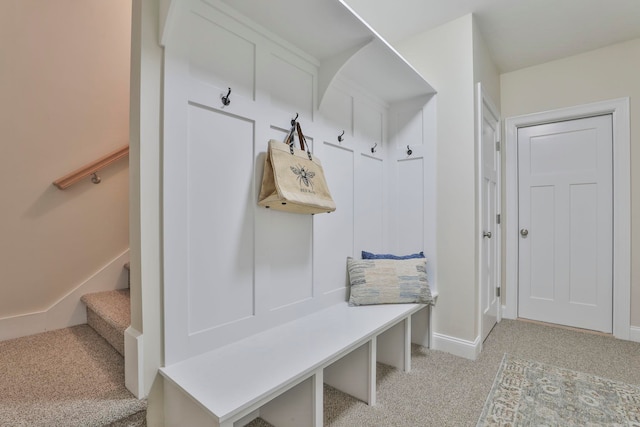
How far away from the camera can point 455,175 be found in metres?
2.21

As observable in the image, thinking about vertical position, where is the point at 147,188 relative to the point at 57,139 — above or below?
below

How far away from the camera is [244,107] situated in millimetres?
1438

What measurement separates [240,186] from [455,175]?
61.4 inches

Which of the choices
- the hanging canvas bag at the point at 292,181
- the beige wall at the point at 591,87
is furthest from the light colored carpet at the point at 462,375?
the hanging canvas bag at the point at 292,181

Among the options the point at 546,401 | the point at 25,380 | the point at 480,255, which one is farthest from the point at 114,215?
the point at 546,401

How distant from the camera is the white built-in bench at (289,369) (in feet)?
3.35

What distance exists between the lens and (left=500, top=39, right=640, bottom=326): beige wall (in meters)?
2.44

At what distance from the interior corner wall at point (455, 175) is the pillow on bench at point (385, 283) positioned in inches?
11.3

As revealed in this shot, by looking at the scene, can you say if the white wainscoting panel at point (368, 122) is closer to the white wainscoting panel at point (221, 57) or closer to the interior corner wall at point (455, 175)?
the interior corner wall at point (455, 175)

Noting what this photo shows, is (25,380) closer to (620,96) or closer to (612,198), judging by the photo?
(612,198)

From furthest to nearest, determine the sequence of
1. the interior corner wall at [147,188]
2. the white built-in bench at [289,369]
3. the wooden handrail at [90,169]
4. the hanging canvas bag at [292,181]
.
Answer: the wooden handrail at [90,169] < the hanging canvas bag at [292,181] < the interior corner wall at [147,188] < the white built-in bench at [289,369]

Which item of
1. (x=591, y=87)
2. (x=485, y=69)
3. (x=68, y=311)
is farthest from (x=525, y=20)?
(x=68, y=311)

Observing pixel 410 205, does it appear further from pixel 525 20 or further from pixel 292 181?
pixel 525 20

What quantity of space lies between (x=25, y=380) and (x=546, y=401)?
2402 millimetres
